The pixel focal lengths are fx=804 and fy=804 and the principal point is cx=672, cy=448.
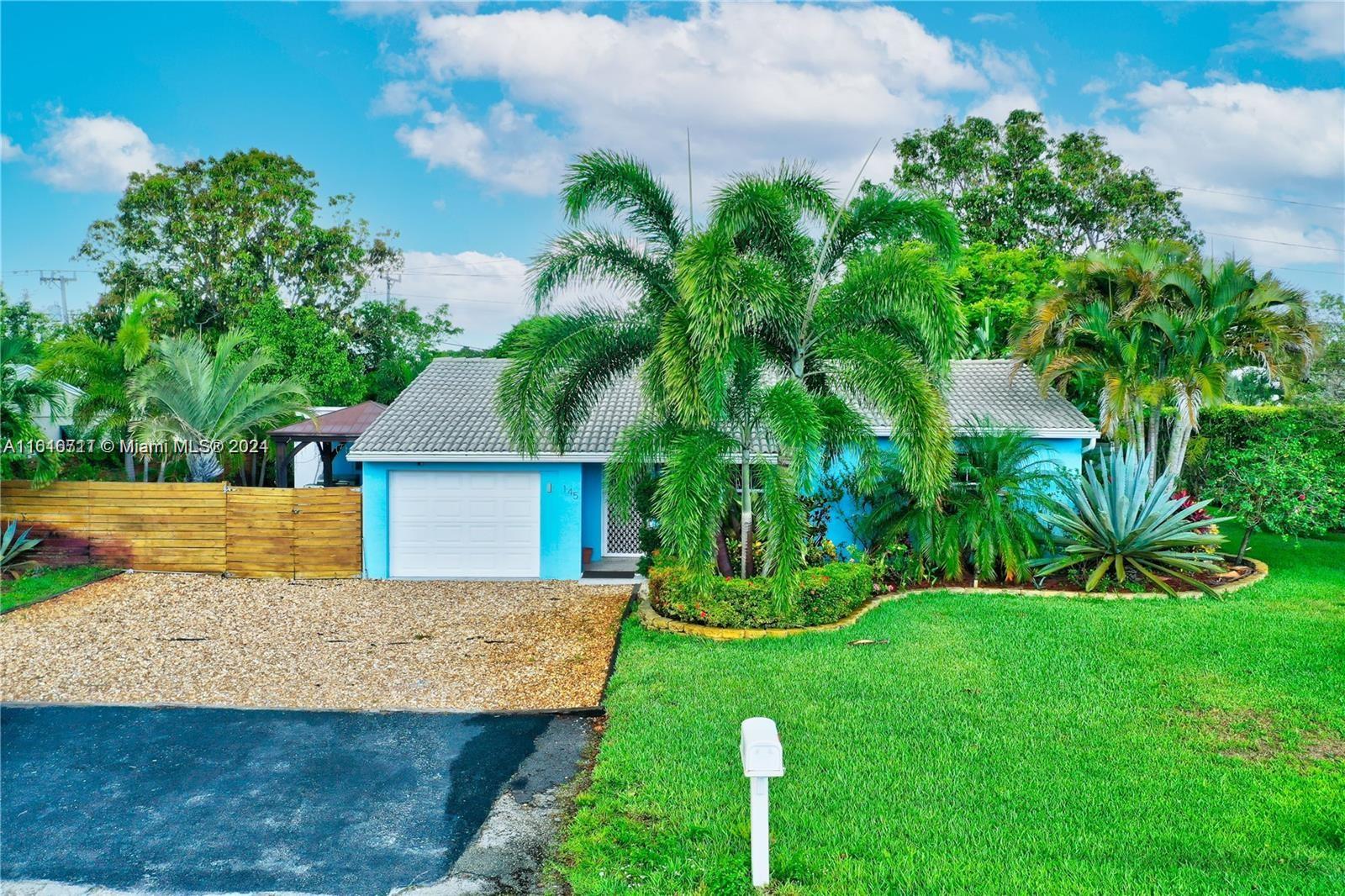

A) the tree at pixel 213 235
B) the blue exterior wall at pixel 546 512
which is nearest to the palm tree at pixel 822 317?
the blue exterior wall at pixel 546 512

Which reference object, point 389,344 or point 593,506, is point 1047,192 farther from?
point 389,344

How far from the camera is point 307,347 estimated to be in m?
27.6

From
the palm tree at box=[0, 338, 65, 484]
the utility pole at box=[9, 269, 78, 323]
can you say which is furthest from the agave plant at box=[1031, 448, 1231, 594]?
the utility pole at box=[9, 269, 78, 323]

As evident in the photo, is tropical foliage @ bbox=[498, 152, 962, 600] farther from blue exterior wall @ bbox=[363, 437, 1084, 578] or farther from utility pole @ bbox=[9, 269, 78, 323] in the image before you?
utility pole @ bbox=[9, 269, 78, 323]

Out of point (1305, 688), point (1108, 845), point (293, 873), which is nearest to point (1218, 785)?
point (1108, 845)

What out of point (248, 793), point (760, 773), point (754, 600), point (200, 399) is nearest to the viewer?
point (760, 773)

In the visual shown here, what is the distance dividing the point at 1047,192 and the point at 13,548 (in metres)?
30.2

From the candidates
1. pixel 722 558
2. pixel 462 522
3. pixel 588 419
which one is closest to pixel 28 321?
pixel 462 522

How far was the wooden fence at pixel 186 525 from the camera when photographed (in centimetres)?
1356

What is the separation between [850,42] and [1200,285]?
7017 millimetres

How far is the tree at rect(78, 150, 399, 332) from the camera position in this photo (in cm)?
2730

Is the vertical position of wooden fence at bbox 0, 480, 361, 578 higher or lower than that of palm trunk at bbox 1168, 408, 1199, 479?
lower

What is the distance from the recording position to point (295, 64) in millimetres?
17203

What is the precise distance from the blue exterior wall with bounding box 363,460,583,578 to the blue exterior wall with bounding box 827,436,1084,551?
438 cm
